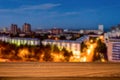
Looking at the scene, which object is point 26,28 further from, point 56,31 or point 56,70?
point 56,70

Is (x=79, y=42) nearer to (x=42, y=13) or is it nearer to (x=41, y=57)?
(x=41, y=57)

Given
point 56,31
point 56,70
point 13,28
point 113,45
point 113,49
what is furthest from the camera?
point 113,49

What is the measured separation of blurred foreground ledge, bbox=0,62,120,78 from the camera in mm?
1334

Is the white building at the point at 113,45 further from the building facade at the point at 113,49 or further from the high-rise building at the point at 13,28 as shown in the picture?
the high-rise building at the point at 13,28

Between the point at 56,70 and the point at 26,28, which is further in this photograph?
the point at 26,28

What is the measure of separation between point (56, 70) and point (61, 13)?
2.63 metres

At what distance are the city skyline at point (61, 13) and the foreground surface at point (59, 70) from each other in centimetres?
176

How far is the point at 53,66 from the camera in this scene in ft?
4.44

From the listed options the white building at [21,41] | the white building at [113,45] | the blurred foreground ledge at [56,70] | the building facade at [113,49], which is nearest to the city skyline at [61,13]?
the white building at [21,41]

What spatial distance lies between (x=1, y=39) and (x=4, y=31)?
382 millimetres

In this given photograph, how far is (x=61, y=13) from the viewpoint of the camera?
12.8 feet

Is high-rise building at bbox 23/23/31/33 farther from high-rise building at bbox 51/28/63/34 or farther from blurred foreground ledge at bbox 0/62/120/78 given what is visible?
blurred foreground ledge at bbox 0/62/120/78

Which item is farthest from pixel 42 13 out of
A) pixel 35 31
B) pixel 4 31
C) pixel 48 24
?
pixel 4 31

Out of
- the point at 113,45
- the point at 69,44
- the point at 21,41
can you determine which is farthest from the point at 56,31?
the point at 113,45
